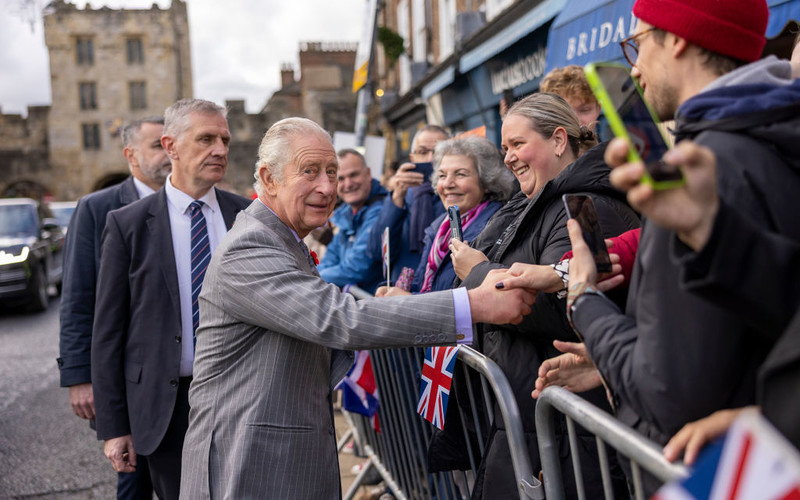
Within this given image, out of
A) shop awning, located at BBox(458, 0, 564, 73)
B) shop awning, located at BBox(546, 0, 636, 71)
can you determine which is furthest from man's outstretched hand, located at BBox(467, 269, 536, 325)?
shop awning, located at BBox(458, 0, 564, 73)

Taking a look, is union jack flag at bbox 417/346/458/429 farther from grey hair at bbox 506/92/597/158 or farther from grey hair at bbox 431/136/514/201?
grey hair at bbox 431/136/514/201

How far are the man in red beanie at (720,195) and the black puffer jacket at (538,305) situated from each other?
0.70 m

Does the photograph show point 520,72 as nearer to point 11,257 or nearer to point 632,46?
point 11,257

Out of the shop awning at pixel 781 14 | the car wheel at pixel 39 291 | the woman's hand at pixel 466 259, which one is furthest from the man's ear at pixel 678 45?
the car wheel at pixel 39 291

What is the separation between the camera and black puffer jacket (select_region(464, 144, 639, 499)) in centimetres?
210

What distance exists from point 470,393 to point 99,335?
1.61m

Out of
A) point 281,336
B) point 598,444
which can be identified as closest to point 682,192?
point 598,444

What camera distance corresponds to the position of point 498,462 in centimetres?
217

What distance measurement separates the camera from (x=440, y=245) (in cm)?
319

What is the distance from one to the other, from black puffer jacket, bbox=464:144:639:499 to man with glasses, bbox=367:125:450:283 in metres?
1.89

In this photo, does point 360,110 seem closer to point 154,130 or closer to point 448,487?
point 154,130

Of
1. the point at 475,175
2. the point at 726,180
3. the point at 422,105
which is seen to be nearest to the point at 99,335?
the point at 475,175

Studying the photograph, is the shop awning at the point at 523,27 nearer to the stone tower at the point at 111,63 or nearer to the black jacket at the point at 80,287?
the black jacket at the point at 80,287

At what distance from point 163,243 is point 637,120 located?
88.8 inches
